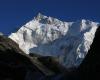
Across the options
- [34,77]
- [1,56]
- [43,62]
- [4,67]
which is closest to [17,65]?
[4,67]

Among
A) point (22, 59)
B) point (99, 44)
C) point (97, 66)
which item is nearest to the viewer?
point (97, 66)

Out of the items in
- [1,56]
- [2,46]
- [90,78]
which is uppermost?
[2,46]

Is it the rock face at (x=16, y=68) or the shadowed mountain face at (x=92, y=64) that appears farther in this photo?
the rock face at (x=16, y=68)

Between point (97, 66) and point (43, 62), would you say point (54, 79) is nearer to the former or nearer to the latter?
point (97, 66)

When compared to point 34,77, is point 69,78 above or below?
below

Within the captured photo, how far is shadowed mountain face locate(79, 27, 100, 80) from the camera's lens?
43.1ft

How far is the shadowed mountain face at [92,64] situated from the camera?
43.1ft

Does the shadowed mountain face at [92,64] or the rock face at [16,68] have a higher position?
the rock face at [16,68]

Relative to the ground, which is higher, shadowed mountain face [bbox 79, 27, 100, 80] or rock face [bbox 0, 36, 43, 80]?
rock face [bbox 0, 36, 43, 80]

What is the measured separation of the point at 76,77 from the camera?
14.3 metres

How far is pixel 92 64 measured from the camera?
1359cm

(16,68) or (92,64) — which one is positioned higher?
(16,68)

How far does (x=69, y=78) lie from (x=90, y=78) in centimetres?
147

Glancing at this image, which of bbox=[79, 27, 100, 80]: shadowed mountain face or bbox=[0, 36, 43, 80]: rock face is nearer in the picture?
bbox=[79, 27, 100, 80]: shadowed mountain face
